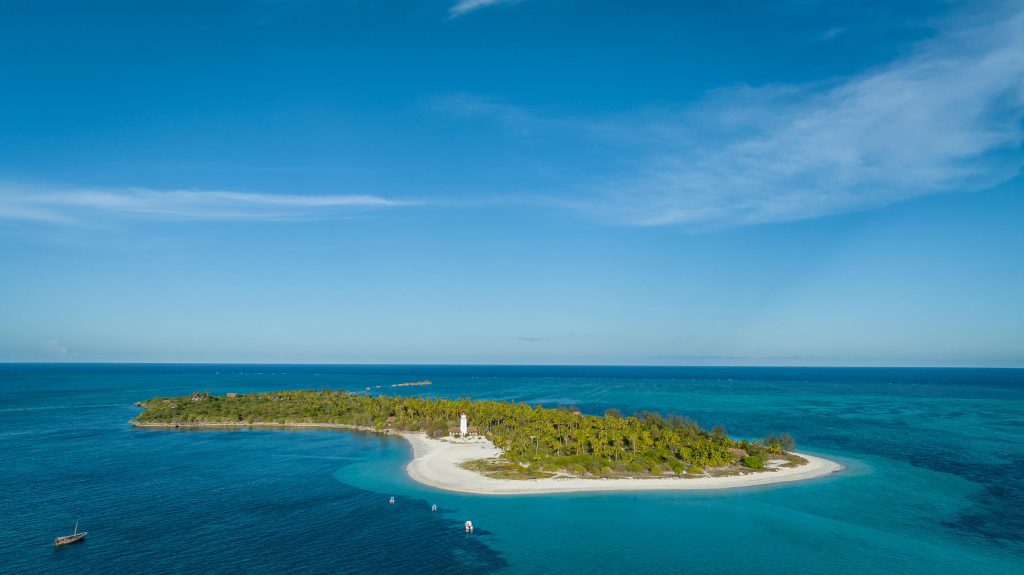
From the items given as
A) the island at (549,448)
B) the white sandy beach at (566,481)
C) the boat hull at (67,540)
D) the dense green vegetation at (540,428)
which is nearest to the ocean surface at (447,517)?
the boat hull at (67,540)

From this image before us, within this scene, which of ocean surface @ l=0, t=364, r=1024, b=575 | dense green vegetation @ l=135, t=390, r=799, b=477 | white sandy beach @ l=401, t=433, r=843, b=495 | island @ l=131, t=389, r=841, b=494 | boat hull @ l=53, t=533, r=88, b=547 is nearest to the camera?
ocean surface @ l=0, t=364, r=1024, b=575

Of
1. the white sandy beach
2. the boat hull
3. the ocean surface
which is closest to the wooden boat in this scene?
the boat hull

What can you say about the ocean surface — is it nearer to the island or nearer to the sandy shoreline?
the sandy shoreline

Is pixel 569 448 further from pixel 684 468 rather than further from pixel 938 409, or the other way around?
pixel 938 409

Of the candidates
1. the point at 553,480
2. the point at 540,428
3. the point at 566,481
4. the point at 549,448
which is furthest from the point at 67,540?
the point at 540,428

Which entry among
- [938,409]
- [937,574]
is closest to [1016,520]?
[937,574]
